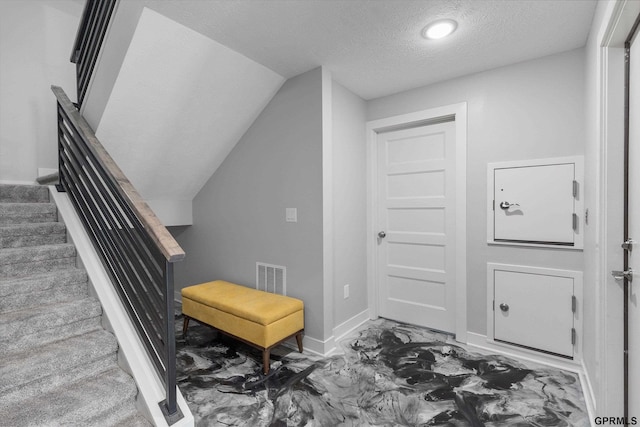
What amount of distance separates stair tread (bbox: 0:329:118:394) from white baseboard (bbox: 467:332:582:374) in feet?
8.73

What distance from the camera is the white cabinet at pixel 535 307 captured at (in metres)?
2.22

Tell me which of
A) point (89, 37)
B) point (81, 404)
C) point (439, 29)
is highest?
point (89, 37)

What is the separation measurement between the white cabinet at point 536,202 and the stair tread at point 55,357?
2.79 metres

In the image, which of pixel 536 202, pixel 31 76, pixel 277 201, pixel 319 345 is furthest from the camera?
pixel 31 76

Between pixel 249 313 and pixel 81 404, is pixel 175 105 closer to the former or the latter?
pixel 249 313

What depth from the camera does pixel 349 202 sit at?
2.91 meters

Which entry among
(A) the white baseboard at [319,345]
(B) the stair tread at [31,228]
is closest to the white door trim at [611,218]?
(A) the white baseboard at [319,345]

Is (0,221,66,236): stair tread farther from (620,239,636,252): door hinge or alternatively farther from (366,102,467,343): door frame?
(620,239,636,252): door hinge

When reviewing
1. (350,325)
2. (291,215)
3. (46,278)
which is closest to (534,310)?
(350,325)

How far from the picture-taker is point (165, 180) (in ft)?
10.3

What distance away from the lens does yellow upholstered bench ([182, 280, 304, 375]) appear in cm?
220

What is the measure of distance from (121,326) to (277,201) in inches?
59.8

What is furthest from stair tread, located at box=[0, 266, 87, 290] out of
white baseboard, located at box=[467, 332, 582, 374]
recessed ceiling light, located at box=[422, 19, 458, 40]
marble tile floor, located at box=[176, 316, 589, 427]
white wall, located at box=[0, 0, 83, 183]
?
white baseboard, located at box=[467, 332, 582, 374]

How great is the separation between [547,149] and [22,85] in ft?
15.2
